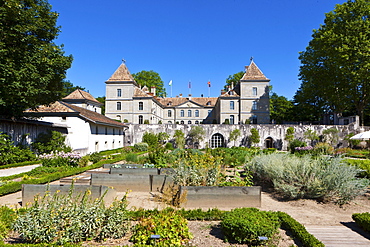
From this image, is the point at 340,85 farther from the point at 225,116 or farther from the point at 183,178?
the point at 183,178

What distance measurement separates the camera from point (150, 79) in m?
51.9

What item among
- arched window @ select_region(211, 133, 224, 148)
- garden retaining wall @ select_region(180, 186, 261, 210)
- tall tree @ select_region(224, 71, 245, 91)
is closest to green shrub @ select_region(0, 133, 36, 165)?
garden retaining wall @ select_region(180, 186, 261, 210)

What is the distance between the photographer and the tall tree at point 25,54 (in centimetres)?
1138

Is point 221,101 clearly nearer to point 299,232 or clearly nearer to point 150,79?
point 150,79

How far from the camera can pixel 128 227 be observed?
4.19 m

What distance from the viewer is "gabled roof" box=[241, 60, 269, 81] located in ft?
131

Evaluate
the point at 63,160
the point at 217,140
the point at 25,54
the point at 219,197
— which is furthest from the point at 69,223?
the point at 217,140

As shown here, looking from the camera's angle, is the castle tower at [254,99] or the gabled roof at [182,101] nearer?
the castle tower at [254,99]

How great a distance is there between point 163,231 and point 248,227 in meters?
1.38

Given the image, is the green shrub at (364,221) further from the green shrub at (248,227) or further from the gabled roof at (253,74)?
the gabled roof at (253,74)

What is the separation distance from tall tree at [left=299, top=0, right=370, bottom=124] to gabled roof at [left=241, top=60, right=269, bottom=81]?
7.96 m

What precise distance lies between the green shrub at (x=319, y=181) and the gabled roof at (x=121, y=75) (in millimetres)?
35418

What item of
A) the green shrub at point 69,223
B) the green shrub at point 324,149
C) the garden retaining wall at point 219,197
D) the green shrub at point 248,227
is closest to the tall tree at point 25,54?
the green shrub at point 69,223

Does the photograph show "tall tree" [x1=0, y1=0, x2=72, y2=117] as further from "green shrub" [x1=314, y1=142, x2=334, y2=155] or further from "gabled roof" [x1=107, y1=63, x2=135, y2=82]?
"gabled roof" [x1=107, y1=63, x2=135, y2=82]
